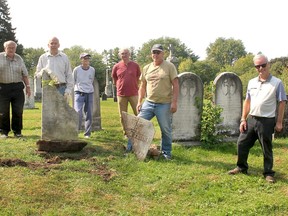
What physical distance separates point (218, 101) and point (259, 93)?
3.13 meters

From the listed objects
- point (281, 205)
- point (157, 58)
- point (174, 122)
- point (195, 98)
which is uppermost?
point (157, 58)

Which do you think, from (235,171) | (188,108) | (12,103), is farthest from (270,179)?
(12,103)

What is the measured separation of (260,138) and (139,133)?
7.24ft

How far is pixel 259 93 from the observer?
17.4 feet

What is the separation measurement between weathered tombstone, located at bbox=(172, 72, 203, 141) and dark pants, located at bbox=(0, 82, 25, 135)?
3.64 meters

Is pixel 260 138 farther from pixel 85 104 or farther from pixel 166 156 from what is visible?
pixel 85 104

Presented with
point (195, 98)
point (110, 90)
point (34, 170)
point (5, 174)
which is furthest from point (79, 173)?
point (110, 90)

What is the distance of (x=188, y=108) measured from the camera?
26.1 feet

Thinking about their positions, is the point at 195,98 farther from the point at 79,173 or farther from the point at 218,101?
the point at 79,173

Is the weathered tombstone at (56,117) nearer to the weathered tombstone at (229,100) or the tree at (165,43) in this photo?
the weathered tombstone at (229,100)

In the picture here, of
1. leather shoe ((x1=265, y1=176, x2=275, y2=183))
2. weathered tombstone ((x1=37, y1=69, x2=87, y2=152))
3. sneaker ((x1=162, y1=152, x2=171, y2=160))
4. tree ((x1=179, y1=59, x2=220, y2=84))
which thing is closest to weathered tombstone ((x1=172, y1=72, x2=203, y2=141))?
sneaker ((x1=162, y1=152, x2=171, y2=160))

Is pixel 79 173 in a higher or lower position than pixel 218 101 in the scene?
lower

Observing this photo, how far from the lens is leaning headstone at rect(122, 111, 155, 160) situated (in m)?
6.30

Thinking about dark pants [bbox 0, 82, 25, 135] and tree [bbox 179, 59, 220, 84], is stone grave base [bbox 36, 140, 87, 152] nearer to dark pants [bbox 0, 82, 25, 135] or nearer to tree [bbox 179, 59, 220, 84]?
dark pants [bbox 0, 82, 25, 135]
